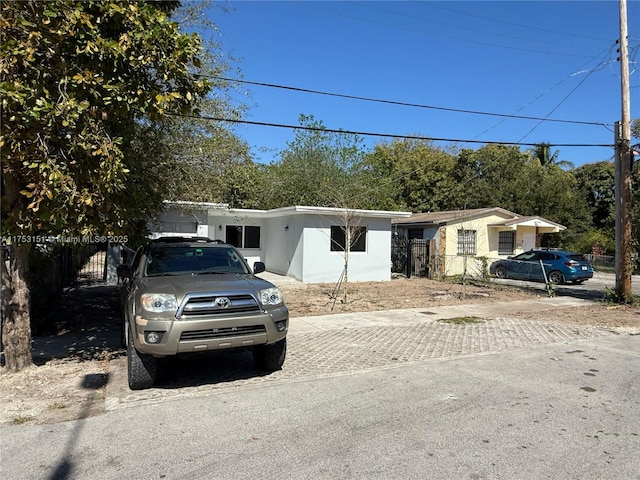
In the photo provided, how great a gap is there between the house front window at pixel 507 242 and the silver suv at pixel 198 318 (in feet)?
66.7

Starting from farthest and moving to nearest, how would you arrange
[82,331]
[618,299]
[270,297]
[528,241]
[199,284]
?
[528,241] → [618,299] → [82,331] → [270,297] → [199,284]

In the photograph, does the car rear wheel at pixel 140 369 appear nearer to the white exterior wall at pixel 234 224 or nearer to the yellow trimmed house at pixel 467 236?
the white exterior wall at pixel 234 224

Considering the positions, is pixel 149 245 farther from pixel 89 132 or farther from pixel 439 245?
pixel 439 245

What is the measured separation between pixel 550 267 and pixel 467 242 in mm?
→ 4388

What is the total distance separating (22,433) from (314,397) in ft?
9.50

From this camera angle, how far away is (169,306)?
508cm

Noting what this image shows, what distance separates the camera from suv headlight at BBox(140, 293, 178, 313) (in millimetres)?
5055

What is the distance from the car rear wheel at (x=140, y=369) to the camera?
528cm

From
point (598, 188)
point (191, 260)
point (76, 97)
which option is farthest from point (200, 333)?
point (598, 188)

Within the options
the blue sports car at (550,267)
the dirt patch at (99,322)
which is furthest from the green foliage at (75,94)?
the blue sports car at (550,267)

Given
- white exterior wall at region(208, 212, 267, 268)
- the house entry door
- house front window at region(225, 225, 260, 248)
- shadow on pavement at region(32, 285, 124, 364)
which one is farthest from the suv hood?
the house entry door

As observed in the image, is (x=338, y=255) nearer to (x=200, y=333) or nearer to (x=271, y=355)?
(x=271, y=355)

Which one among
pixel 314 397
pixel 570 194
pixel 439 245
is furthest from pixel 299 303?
pixel 570 194

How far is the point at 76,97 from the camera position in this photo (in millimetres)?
5121
